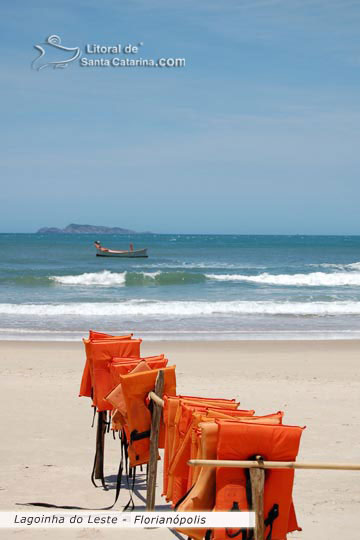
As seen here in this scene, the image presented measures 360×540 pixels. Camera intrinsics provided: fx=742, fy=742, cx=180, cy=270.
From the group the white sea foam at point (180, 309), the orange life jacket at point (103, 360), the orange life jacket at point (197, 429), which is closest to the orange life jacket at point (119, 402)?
the orange life jacket at point (103, 360)

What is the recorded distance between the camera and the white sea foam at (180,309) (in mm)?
22641

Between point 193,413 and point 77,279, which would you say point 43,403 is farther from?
point 77,279

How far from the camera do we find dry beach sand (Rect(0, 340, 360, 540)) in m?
6.46

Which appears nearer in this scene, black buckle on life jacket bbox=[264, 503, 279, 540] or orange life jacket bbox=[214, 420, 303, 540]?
orange life jacket bbox=[214, 420, 303, 540]

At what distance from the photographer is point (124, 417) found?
537cm

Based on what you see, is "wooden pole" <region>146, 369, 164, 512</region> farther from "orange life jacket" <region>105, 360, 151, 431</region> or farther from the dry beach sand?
the dry beach sand

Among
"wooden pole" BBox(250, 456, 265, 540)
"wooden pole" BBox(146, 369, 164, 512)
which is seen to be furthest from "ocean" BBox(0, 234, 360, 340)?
"wooden pole" BBox(250, 456, 265, 540)

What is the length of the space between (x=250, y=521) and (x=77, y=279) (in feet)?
109

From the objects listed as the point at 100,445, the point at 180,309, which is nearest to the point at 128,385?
the point at 100,445

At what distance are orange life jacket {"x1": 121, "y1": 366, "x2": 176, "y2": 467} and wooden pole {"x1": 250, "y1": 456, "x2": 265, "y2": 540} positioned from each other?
5.13 ft

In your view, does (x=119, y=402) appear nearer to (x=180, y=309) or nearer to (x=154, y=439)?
(x=154, y=439)

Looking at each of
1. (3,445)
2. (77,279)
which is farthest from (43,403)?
(77,279)
